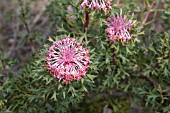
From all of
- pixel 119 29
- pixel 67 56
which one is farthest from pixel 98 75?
pixel 67 56

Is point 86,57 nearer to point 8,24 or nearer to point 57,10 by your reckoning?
point 57,10

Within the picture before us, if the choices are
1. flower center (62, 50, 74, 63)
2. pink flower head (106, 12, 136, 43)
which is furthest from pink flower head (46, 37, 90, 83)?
pink flower head (106, 12, 136, 43)

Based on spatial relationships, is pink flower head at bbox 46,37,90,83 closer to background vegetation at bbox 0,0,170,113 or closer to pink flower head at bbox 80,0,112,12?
background vegetation at bbox 0,0,170,113

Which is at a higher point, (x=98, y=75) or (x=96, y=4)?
(x=96, y=4)

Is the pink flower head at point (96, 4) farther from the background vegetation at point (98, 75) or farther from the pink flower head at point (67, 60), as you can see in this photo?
the pink flower head at point (67, 60)

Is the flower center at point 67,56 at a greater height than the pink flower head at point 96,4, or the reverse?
the pink flower head at point 96,4

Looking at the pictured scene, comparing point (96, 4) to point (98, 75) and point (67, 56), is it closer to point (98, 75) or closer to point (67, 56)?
point (67, 56)

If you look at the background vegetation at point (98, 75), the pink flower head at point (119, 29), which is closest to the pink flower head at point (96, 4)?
the background vegetation at point (98, 75)

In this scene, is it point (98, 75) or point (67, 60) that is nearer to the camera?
point (67, 60)
